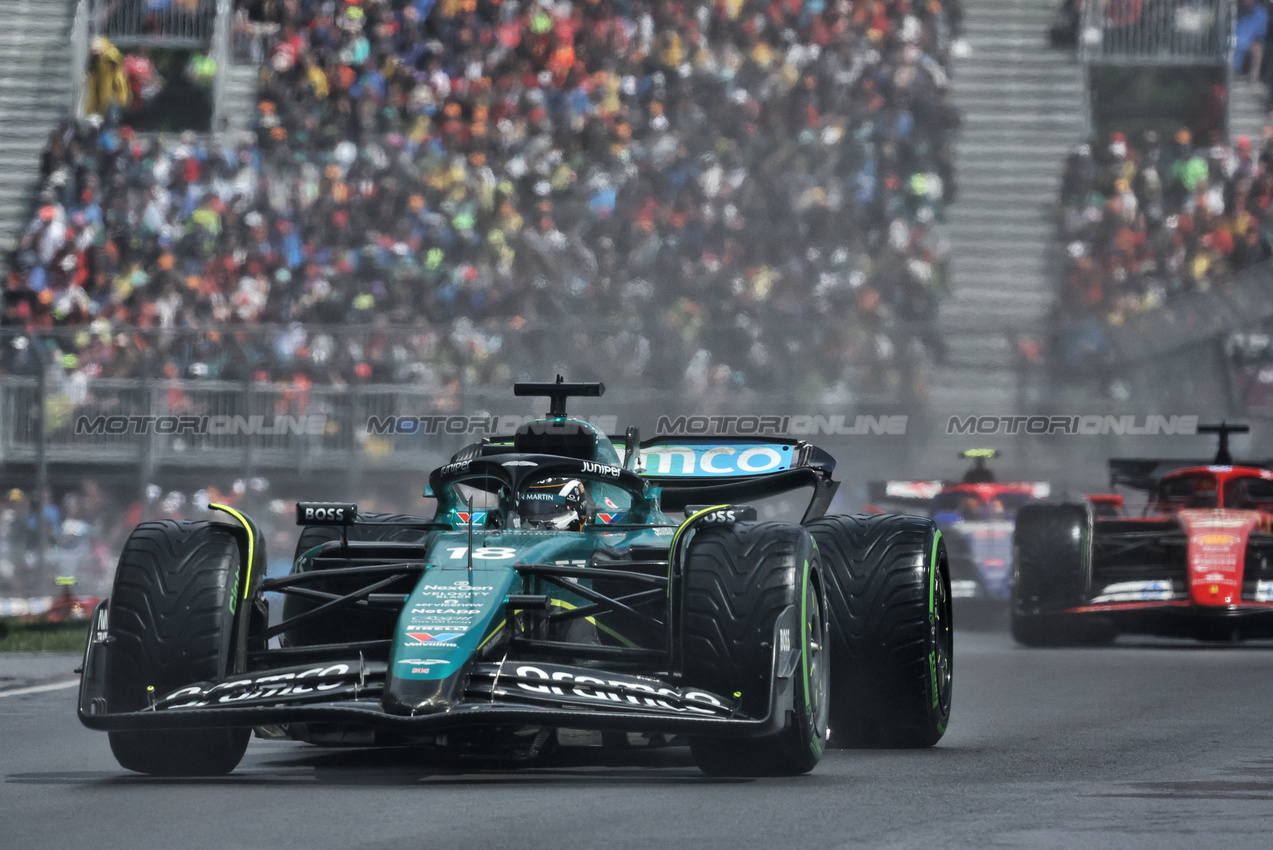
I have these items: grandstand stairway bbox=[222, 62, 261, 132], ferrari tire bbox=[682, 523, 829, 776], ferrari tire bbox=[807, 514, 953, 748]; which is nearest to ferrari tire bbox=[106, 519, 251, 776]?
ferrari tire bbox=[682, 523, 829, 776]

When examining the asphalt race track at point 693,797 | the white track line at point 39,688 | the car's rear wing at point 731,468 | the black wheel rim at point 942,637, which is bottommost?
the white track line at point 39,688

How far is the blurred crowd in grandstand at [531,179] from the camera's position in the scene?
21.9 metres

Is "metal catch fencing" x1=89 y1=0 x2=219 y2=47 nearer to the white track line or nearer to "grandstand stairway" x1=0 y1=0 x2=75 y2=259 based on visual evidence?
"grandstand stairway" x1=0 y1=0 x2=75 y2=259

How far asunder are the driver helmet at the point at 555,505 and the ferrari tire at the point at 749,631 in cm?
132

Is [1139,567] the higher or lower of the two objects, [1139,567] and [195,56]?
the lower

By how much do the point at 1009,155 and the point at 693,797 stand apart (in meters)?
18.9

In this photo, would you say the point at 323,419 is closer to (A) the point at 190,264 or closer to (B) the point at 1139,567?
(A) the point at 190,264

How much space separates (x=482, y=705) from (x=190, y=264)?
16.8 metres

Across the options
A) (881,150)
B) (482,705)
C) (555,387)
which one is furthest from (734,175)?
(482,705)

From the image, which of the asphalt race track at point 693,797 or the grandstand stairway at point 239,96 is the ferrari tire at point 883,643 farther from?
the grandstand stairway at point 239,96

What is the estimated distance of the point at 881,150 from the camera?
23.2m

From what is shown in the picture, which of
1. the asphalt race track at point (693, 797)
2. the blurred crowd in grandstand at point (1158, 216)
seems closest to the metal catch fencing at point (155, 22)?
the blurred crowd in grandstand at point (1158, 216)

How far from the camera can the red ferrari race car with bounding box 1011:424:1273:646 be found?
573 inches

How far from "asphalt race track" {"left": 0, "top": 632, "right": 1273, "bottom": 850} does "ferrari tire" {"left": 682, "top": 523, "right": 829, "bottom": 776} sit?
0.12 m
